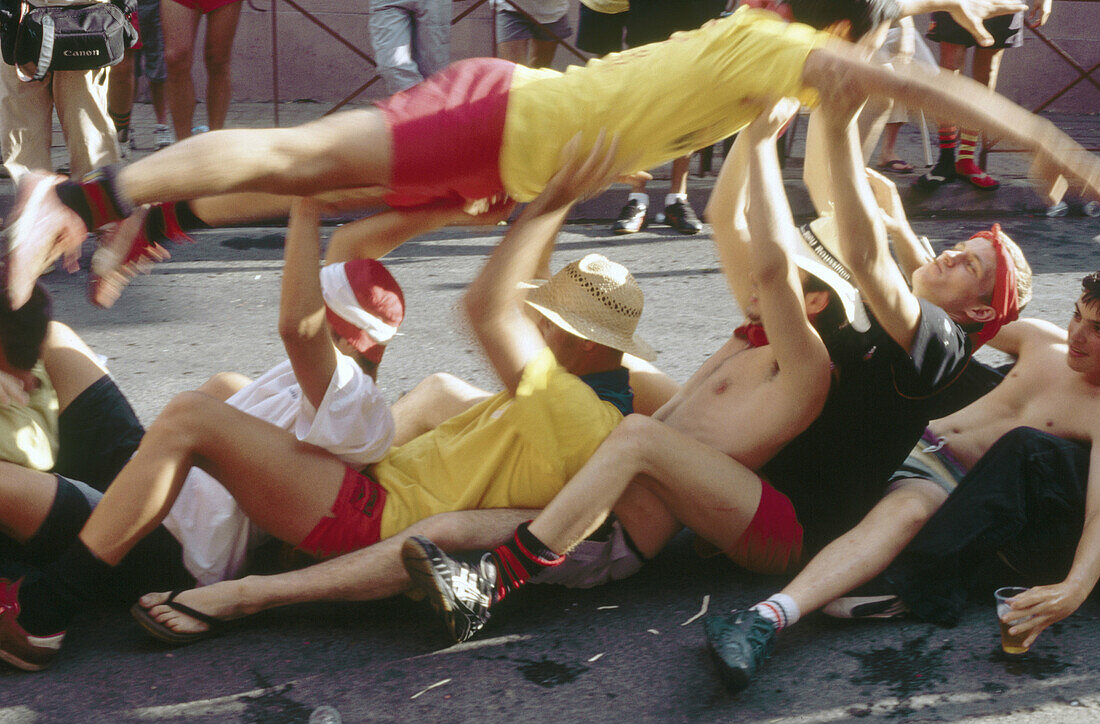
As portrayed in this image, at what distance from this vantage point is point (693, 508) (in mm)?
2781

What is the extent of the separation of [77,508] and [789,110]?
1.92m

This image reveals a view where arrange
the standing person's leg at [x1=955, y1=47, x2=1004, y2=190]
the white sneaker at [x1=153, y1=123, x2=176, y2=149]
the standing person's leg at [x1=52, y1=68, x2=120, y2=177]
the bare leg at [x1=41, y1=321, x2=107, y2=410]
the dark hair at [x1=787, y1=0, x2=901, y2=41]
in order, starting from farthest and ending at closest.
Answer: the white sneaker at [x1=153, y1=123, x2=176, y2=149], the standing person's leg at [x1=955, y1=47, x2=1004, y2=190], the standing person's leg at [x1=52, y1=68, x2=120, y2=177], the bare leg at [x1=41, y1=321, x2=107, y2=410], the dark hair at [x1=787, y1=0, x2=901, y2=41]

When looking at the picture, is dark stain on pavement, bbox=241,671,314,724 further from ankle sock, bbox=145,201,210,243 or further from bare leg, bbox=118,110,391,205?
ankle sock, bbox=145,201,210,243

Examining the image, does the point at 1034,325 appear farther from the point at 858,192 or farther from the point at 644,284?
the point at 644,284

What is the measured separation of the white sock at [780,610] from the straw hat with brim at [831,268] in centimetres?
69

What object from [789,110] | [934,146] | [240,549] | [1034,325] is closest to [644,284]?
[1034,325]

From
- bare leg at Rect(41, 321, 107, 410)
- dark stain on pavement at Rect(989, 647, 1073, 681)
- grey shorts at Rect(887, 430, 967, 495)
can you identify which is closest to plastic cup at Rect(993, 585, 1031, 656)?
dark stain on pavement at Rect(989, 647, 1073, 681)

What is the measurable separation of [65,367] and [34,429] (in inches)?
9.7

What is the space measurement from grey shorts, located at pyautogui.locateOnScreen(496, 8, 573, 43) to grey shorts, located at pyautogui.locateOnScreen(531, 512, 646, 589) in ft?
15.8

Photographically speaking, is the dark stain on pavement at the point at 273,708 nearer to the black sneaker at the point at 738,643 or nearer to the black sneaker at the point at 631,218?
the black sneaker at the point at 738,643

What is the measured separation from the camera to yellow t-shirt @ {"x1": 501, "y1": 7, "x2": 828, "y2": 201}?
2.69 metres

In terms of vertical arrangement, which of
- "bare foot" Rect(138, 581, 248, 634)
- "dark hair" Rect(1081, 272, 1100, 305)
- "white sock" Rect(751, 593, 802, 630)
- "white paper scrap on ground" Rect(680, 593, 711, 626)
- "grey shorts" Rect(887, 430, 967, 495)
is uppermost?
"dark hair" Rect(1081, 272, 1100, 305)

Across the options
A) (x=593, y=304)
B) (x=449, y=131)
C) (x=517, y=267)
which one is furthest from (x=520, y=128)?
(x=593, y=304)

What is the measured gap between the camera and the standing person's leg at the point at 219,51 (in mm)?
6496
